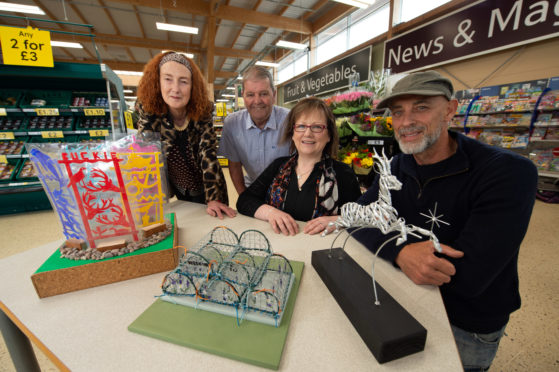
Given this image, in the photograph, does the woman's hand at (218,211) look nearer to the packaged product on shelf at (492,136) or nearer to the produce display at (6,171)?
the produce display at (6,171)

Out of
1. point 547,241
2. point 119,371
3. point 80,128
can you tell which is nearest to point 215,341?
point 119,371

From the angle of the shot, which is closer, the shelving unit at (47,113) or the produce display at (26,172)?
the shelving unit at (47,113)

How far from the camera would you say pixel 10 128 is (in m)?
3.38

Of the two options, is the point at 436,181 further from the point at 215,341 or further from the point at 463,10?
the point at 463,10

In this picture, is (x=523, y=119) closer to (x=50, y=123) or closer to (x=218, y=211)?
(x=218, y=211)

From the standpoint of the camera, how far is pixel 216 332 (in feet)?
2.05

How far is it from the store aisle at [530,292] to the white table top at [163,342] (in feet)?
3.74

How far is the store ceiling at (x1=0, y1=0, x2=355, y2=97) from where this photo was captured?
7.51 m

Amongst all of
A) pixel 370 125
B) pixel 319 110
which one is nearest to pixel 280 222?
pixel 319 110

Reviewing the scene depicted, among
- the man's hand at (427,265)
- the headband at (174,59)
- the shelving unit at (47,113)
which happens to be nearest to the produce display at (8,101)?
the shelving unit at (47,113)

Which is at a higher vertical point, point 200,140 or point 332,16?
point 332,16

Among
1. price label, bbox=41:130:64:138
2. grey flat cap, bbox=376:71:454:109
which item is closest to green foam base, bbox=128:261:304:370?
grey flat cap, bbox=376:71:454:109

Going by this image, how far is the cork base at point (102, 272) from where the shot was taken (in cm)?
77

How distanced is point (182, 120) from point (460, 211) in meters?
1.67
